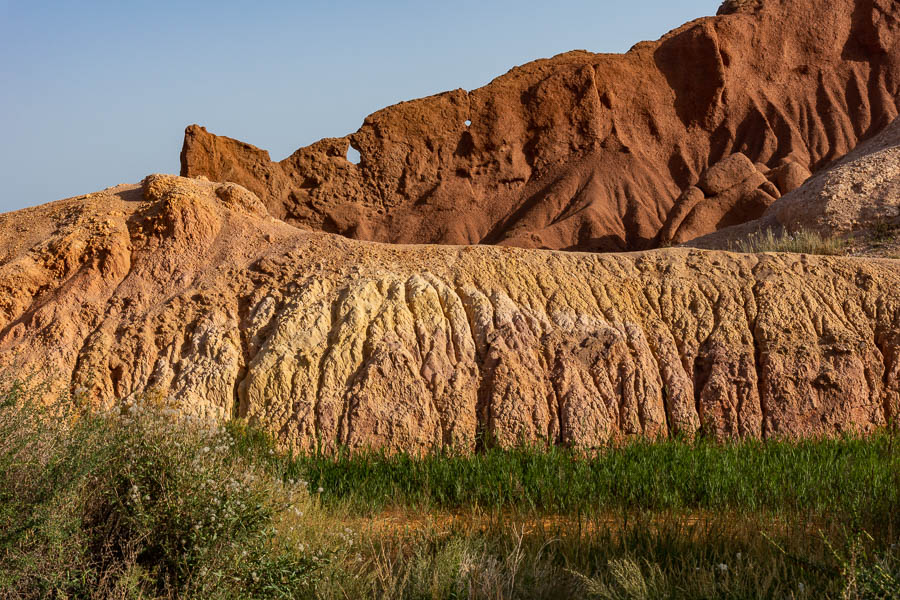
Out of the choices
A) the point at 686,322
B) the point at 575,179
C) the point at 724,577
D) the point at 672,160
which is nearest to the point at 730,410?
the point at 686,322

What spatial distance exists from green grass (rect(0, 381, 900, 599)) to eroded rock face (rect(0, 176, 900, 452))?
2061 mm

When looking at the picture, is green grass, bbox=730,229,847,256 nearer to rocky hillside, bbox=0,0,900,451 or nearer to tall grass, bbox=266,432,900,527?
rocky hillside, bbox=0,0,900,451

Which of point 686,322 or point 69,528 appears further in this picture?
point 686,322

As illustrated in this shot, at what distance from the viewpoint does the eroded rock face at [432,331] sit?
9289 millimetres

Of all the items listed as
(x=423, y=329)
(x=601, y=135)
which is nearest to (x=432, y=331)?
(x=423, y=329)

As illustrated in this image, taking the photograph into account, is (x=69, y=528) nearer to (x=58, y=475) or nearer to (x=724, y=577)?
(x=58, y=475)

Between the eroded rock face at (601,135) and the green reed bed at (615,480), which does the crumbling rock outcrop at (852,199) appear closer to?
the green reed bed at (615,480)

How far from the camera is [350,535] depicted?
611 centimetres

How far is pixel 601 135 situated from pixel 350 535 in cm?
3677

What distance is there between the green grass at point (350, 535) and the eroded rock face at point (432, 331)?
206 cm

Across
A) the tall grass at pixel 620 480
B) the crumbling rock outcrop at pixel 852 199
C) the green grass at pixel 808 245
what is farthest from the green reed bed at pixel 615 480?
the crumbling rock outcrop at pixel 852 199

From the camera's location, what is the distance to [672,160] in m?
41.3

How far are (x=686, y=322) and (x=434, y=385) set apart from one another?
133 inches

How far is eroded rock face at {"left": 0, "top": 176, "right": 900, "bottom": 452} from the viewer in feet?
30.5
